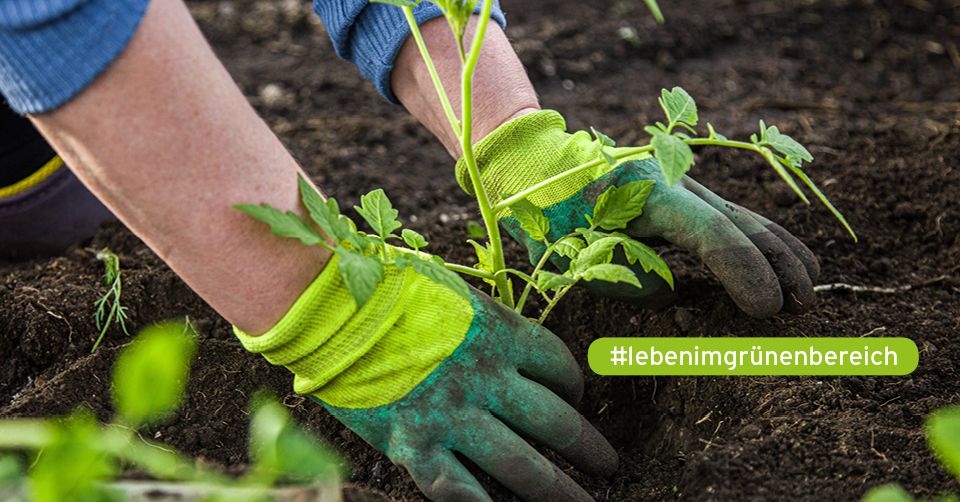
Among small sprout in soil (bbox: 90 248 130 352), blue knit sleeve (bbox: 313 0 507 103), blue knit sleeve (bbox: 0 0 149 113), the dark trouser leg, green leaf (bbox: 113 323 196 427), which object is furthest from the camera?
the dark trouser leg

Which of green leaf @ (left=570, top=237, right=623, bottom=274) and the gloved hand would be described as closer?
green leaf @ (left=570, top=237, right=623, bottom=274)

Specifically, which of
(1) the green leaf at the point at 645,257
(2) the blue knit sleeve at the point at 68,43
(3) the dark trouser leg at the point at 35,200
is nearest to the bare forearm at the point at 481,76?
(1) the green leaf at the point at 645,257

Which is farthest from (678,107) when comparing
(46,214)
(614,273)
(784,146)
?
(46,214)

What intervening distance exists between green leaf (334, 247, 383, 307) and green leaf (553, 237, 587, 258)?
1.10ft

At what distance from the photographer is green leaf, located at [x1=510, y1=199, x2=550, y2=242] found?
1528mm

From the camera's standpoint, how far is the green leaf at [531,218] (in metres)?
1.53

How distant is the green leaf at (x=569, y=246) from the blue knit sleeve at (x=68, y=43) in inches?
27.1

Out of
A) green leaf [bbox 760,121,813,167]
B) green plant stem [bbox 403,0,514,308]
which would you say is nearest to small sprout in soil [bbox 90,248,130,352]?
green plant stem [bbox 403,0,514,308]

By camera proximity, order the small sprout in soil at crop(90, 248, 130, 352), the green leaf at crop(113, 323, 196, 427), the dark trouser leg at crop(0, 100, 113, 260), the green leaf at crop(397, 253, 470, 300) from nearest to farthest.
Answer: the green leaf at crop(113, 323, 196, 427) → the green leaf at crop(397, 253, 470, 300) → the small sprout in soil at crop(90, 248, 130, 352) → the dark trouser leg at crop(0, 100, 113, 260)

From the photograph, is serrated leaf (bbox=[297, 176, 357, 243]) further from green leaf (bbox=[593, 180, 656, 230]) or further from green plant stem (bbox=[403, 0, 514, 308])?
green leaf (bbox=[593, 180, 656, 230])

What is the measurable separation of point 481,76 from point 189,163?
0.64 meters

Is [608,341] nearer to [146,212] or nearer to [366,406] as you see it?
[366,406]

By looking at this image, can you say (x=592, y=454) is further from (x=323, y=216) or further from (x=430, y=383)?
(x=323, y=216)

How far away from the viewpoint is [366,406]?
1459 millimetres
